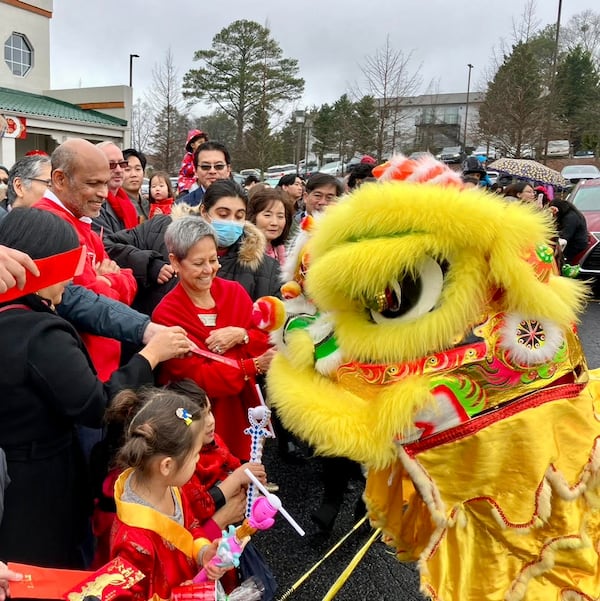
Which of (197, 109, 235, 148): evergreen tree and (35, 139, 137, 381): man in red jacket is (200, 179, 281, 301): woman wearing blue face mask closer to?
(35, 139, 137, 381): man in red jacket

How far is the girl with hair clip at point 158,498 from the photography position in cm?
156

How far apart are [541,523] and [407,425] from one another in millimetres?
478

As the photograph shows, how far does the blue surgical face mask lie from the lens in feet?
10.1

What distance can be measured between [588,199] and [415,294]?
393 inches

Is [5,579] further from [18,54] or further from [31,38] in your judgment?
[31,38]

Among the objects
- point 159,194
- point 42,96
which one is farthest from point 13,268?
point 42,96

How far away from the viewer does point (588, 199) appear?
10.0m

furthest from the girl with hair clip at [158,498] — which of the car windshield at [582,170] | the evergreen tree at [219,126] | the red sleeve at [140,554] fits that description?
the evergreen tree at [219,126]

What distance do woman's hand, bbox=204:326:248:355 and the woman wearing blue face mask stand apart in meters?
0.59

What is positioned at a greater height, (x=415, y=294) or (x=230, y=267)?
(x=415, y=294)

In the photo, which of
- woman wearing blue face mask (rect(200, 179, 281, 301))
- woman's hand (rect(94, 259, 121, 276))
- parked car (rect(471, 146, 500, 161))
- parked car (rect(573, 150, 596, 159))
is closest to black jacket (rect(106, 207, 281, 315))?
woman wearing blue face mask (rect(200, 179, 281, 301))

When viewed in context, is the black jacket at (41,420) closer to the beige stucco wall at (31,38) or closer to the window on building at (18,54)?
the beige stucco wall at (31,38)

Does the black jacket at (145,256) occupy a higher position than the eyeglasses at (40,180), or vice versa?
the eyeglasses at (40,180)

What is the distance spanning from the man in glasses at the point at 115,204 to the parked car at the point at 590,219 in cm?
654
